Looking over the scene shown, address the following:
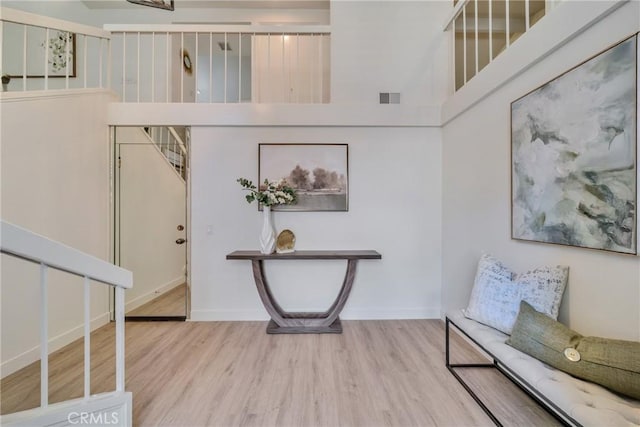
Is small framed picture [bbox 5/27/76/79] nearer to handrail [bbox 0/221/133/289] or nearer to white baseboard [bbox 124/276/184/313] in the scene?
white baseboard [bbox 124/276/184/313]

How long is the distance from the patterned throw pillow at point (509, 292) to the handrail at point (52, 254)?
2379mm

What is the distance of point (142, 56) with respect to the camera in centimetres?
478

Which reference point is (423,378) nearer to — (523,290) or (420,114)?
(523,290)

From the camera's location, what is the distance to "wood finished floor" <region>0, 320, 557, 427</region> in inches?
70.7

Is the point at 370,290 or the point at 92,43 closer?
the point at 370,290

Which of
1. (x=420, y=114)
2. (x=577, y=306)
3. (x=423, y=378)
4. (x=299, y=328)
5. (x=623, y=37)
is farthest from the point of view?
(x=420, y=114)

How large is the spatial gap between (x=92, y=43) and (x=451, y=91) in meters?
5.86

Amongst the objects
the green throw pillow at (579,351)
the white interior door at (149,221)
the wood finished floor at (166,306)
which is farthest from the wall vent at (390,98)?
the wood finished floor at (166,306)

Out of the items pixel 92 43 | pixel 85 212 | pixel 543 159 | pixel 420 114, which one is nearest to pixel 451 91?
pixel 420 114

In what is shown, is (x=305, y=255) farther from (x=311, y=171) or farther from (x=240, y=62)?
(x=240, y=62)

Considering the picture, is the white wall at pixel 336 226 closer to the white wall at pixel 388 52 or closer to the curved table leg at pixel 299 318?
the curved table leg at pixel 299 318

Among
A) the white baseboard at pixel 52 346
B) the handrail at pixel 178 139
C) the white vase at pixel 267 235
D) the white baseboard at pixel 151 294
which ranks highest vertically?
Result: the handrail at pixel 178 139

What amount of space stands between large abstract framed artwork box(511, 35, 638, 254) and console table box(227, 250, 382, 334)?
1532 mm

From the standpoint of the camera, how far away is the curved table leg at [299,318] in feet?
9.98
